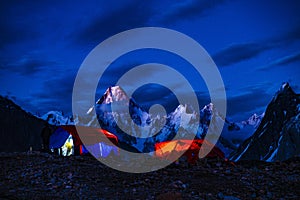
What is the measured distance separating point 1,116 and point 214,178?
13474cm

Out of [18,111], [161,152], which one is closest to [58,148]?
[161,152]

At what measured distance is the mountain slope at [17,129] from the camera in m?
127

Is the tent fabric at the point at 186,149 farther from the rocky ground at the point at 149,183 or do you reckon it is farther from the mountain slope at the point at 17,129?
the mountain slope at the point at 17,129

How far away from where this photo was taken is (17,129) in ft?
441

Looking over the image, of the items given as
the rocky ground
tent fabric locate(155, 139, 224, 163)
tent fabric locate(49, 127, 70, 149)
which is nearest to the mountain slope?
tent fabric locate(49, 127, 70, 149)

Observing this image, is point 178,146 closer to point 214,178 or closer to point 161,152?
point 161,152

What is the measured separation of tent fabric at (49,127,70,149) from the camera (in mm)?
29375

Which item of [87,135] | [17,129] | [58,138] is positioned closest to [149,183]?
[87,135]

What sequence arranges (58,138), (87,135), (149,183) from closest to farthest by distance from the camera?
(149,183) → (58,138) → (87,135)

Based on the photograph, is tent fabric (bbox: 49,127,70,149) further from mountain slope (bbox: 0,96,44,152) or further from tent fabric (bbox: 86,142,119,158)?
mountain slope (bbox: 0,96,44,152)

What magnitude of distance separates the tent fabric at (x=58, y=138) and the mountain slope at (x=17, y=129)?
99671mm

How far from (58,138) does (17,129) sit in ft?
376

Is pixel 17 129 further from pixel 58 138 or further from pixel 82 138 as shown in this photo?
pixel 82 138

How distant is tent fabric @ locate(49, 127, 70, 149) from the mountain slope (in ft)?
327
